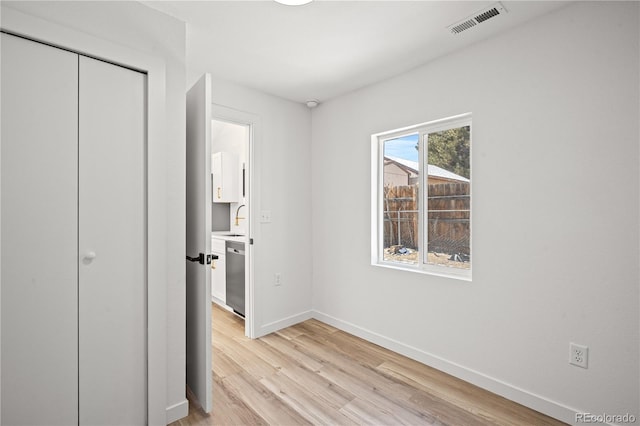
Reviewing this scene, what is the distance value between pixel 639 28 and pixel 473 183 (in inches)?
44.3

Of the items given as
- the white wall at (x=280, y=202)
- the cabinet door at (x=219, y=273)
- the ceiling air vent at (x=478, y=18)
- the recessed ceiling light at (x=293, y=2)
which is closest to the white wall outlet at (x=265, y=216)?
the white wall at (x=280, y=202)

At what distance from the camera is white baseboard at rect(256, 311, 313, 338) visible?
10.4 feet

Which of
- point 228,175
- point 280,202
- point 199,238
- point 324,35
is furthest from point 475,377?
point 228,175

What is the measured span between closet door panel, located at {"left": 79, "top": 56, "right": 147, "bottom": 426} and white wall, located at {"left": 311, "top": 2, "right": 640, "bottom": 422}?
1988mm

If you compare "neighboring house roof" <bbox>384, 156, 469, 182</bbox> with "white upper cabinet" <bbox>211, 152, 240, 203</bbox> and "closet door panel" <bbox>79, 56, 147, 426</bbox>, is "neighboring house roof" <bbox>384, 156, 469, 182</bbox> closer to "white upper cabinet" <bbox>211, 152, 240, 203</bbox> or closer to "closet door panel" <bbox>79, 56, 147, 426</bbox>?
"closet door panel" <bbox>79, 56, 147, 426</bbox>

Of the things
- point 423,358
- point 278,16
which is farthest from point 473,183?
point 278,16

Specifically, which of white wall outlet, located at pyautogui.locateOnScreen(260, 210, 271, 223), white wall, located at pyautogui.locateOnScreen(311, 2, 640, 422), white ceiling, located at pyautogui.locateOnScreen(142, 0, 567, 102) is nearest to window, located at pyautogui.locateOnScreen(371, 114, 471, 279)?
white wall, located at pyautogui.locateOnScreen(311, 2, 640, 422)

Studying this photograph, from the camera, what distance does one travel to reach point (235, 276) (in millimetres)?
3641

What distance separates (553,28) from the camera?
1.93m

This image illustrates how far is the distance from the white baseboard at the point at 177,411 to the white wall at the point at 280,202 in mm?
1204

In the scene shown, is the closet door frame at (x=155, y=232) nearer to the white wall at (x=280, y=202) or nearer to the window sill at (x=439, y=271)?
the white wall at (x=280, y=202)

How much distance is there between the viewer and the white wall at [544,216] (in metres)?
1.72

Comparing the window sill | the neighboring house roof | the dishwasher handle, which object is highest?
the neighboring house roof

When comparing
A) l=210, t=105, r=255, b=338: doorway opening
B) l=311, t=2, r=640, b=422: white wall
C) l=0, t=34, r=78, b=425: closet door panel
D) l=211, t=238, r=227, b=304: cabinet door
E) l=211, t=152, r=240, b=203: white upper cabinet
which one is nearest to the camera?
l=0, t=34, r=78, b=425: closet door panel
